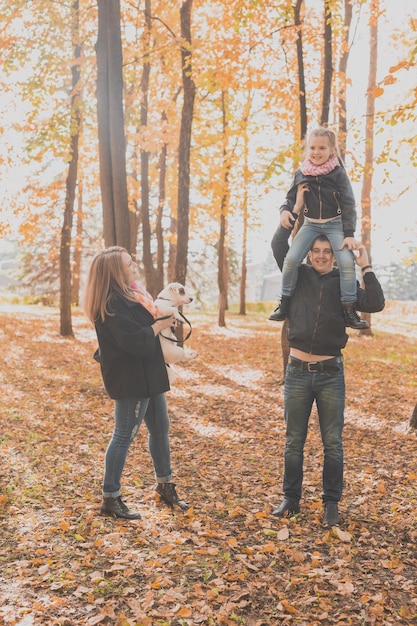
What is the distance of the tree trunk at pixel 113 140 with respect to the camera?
24.6ft

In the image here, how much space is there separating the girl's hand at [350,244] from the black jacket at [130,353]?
1.55 metres

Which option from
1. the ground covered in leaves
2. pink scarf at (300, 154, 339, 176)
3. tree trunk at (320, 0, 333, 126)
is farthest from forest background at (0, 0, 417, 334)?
the ground covered in leaves

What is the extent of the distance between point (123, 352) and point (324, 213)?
1.85 meters

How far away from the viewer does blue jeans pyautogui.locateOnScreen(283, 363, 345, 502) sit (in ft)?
14.0

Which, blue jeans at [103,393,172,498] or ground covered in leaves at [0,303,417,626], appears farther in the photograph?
blue jeans at [103,393,172,498]

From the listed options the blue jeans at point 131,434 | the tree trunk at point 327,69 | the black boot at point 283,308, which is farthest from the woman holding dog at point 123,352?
the tree trunk at point 327,69

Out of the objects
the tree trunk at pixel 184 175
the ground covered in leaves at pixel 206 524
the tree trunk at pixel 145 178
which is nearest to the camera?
the ground covered in leaves at pixel 206 524

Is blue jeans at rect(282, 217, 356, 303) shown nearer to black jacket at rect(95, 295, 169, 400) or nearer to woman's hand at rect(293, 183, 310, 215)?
woman's hand at rect(293, 183, 310, 215)

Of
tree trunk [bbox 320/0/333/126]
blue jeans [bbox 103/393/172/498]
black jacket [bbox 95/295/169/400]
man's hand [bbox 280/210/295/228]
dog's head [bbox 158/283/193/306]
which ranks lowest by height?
blue jeans [bbox 103/393/172/498]

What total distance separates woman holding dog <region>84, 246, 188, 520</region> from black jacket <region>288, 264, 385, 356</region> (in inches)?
39.1

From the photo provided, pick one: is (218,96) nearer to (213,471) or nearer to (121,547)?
(213,471)

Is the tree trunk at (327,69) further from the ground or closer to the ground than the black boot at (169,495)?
further from the ground

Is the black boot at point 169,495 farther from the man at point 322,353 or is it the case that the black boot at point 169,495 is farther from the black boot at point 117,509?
the man at point 322,353

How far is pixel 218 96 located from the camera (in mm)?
17062
